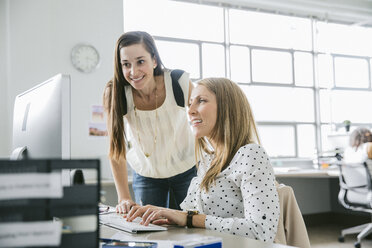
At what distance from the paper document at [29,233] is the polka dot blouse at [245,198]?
76cm

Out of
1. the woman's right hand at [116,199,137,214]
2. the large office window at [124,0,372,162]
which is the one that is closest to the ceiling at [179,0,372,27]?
the large office window at [124,0,372,162]

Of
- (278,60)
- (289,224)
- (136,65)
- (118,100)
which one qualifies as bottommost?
(289,224)

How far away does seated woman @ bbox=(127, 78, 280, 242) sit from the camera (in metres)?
1.16

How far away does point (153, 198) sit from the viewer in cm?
187

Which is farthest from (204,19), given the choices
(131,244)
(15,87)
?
(131,244)

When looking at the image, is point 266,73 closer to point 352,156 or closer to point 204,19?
point 204,19

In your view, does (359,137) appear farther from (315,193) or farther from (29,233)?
(29,233)

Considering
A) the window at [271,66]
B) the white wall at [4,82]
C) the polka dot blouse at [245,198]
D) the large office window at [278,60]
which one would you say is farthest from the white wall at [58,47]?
the polka dot blouse at [245,198]

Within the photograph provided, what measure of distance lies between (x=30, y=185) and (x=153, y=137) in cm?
142

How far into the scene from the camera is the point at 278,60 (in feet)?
19.1

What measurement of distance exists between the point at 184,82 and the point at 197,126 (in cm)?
49

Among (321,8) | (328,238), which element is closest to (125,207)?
(328,238)

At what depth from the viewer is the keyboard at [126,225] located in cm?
109

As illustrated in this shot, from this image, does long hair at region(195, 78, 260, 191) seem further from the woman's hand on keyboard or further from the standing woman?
the standing woman
